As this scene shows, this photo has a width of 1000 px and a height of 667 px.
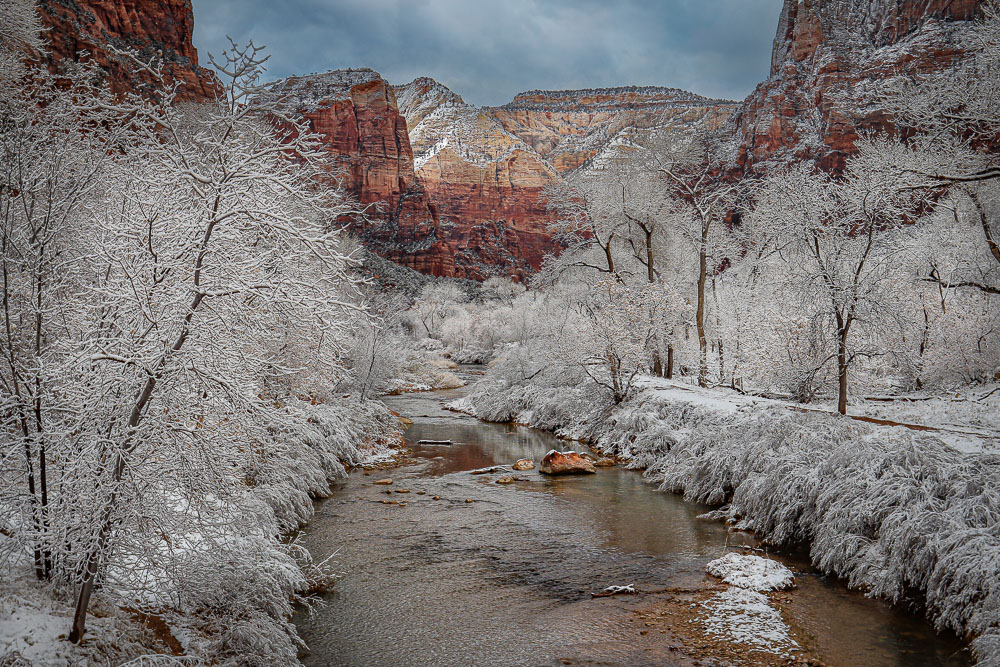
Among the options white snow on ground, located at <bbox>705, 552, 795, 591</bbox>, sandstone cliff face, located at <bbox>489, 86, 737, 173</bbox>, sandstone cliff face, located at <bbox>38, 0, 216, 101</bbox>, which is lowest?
white snow on ground, located at <bbox>705, 552, 795, 591</bbox>

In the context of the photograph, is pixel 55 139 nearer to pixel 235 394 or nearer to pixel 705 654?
pixel 235 394

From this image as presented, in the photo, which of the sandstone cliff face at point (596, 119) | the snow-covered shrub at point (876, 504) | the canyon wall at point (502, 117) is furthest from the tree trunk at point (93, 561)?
the sandstone cliff face at point (596, 119)

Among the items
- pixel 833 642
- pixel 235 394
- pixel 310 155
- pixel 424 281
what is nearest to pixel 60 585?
pixel 235 394

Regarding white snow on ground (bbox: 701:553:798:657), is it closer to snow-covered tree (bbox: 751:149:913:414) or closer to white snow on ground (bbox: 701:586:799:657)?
white snow on ground (bbox: 701:586:799:657)

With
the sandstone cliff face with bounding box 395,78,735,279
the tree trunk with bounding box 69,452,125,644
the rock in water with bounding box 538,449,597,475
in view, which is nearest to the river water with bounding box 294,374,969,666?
the rock in water with bounding box 538,449,597,475

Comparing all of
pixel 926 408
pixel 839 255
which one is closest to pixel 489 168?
pixel 839 255

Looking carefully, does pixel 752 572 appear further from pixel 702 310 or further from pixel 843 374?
pixel 702 310

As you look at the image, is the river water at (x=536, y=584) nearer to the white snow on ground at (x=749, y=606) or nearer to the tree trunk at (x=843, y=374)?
the white snow on ground at (x=749, y=606)
